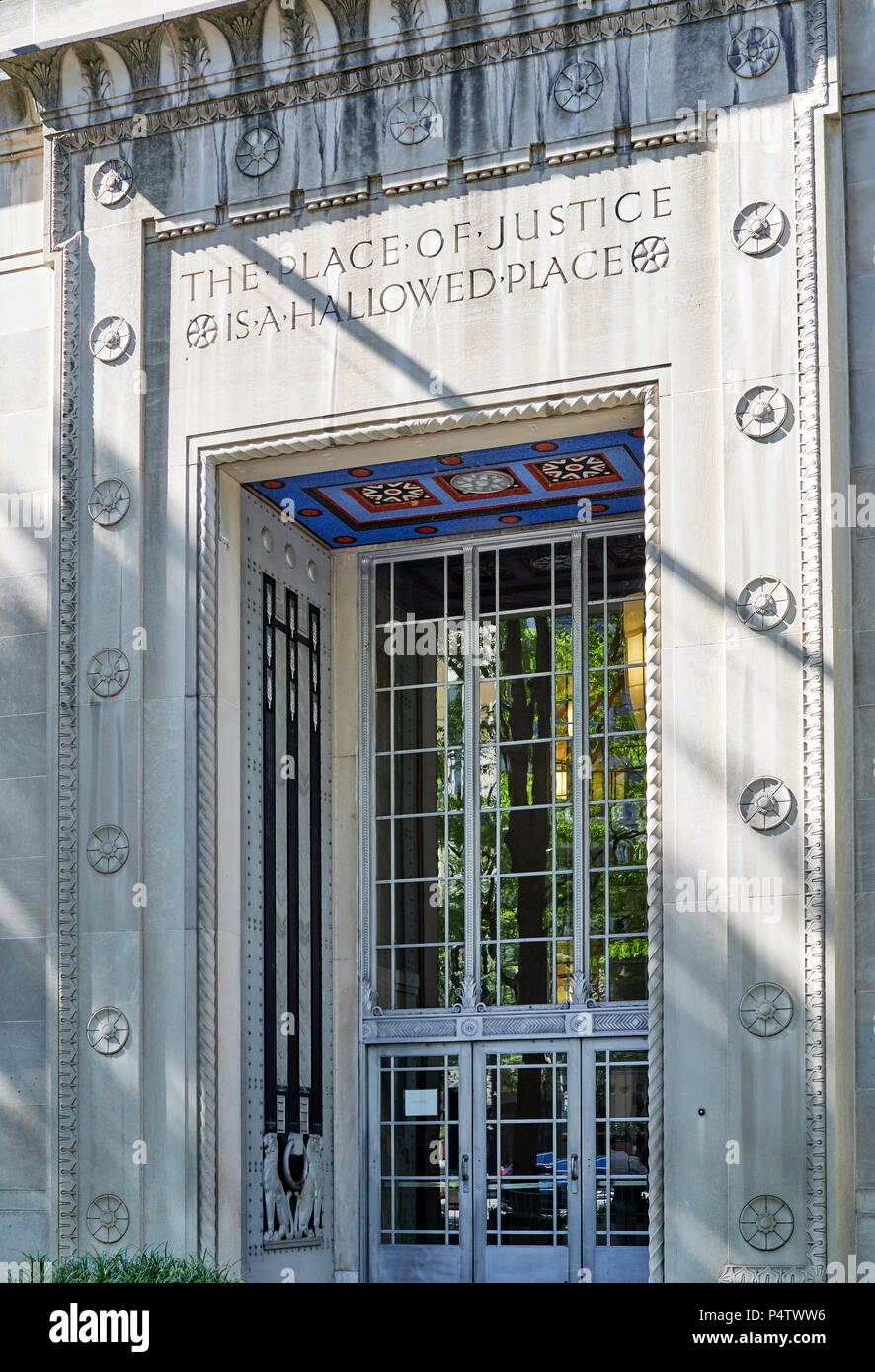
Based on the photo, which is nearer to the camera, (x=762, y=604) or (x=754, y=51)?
(x=762, y=604)

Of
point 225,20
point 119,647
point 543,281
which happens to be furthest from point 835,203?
point 119,647

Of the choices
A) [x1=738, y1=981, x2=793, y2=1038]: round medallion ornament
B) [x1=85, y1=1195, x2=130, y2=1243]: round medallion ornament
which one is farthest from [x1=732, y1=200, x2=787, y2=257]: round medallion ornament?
[x1=85, y1=1195, x2=130, y2=1243]: round medallion ornament

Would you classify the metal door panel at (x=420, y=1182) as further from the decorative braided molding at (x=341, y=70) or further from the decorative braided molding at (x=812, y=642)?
the decorative braided molding at (x=341, y=70)

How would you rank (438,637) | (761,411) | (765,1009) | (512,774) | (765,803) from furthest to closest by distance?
(438,637)
(512,774)
(761,411)
(765,803)
(765,1009)

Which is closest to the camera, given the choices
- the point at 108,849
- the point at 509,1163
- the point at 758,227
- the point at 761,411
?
the point at 761,411

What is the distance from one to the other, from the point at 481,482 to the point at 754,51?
4.57 meters

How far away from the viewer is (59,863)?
1547 centimetres

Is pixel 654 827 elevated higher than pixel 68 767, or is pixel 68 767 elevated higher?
pixel 68 767

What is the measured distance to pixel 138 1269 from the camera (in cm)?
1245

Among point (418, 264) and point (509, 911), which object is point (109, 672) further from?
point (509, 911)

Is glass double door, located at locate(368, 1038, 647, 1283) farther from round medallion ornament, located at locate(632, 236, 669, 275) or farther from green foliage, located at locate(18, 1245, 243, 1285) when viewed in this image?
round medallion ornament, located at locate(632, 236, 669, 275)

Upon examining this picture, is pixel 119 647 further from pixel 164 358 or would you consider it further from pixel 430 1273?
pixel 430 1273

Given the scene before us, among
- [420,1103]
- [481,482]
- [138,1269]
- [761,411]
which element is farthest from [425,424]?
[138,1269]

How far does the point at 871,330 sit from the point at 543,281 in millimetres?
2745
